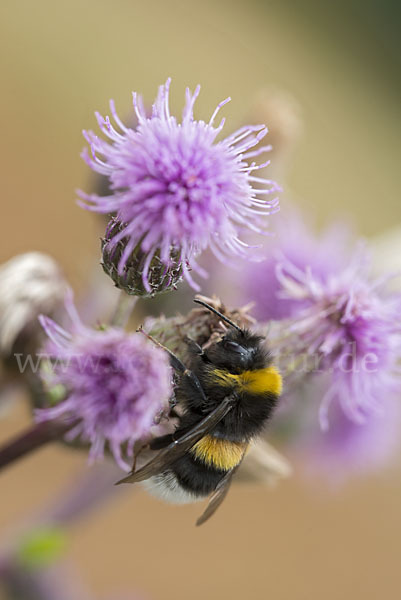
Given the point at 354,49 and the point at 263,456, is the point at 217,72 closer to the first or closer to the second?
the point at 354,49

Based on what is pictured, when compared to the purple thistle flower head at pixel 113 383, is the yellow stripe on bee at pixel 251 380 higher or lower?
higher

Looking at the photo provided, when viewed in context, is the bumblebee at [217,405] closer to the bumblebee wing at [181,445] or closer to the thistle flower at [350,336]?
the bumblebee wing at [181,445]

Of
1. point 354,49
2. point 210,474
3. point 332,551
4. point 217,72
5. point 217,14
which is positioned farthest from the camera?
point 354,49

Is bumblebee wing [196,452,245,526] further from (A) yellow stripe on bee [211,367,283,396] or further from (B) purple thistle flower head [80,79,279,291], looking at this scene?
(B) purple thistle flower head [80,79,279,291]

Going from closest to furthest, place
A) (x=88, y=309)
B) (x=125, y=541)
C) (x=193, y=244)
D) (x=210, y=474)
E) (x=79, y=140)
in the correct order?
(x=193, y=244) < (x=210, y=474) < (x=88, y=309) < (x=125, y=541) < (x=79, y=140)

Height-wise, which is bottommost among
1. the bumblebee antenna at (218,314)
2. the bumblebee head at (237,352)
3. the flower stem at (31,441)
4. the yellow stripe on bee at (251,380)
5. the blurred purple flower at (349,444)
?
the flower stem at (31,441)

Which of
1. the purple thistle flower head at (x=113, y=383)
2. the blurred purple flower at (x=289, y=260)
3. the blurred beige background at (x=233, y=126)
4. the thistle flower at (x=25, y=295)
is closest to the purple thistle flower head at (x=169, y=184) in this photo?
the purple thistle flower head at (x=113, y=383)

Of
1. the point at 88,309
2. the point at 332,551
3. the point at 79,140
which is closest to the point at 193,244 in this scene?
the point at 88,309
